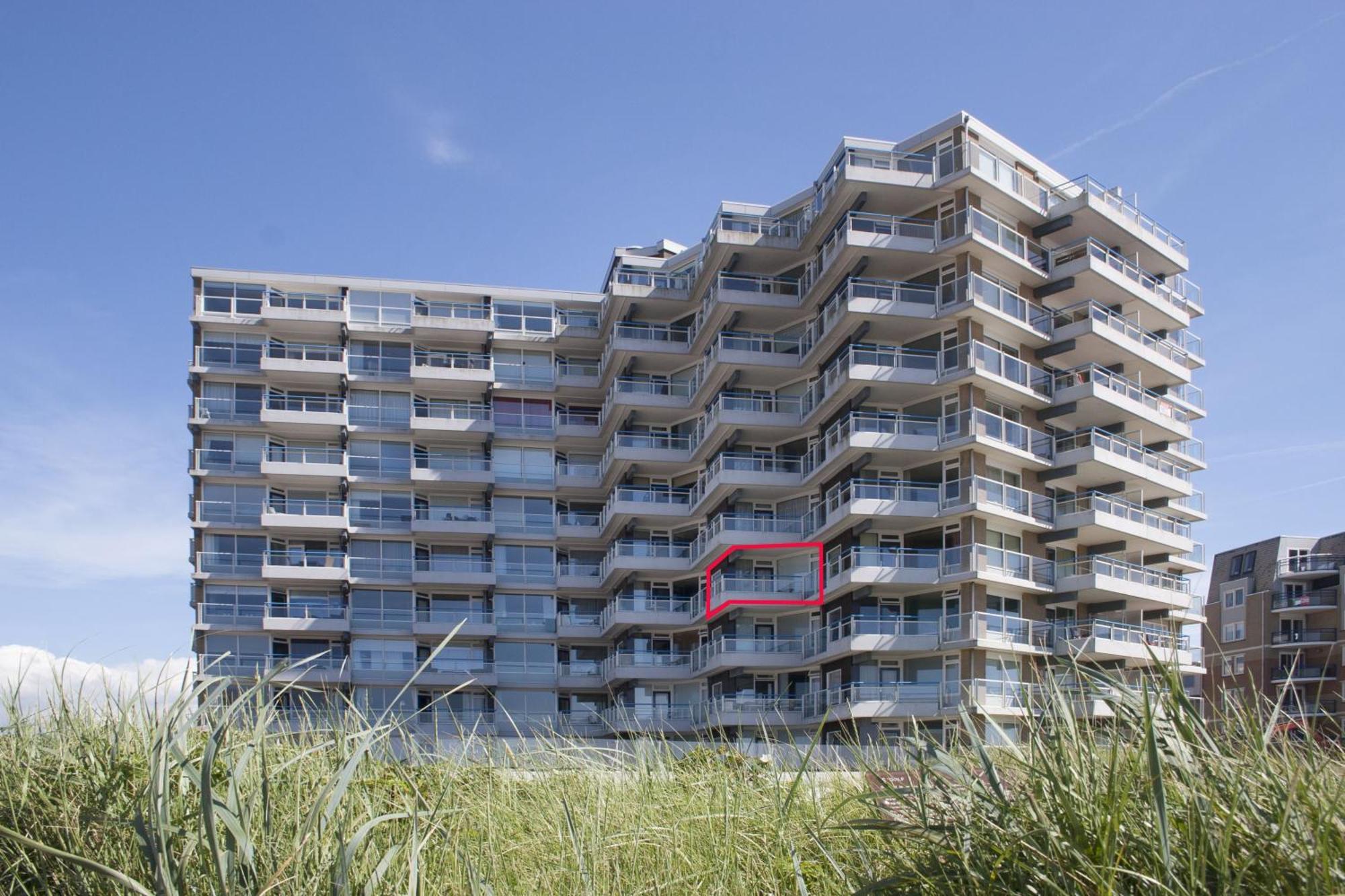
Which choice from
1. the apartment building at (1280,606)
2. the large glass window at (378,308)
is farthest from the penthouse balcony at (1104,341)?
the apartment building at (1280,606)

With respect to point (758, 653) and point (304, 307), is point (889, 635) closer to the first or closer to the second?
point (758, 653)

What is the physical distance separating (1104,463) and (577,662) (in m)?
24.3

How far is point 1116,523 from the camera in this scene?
3688 centimetres

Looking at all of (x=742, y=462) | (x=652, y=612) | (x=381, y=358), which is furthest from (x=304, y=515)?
(x=742, y=462)

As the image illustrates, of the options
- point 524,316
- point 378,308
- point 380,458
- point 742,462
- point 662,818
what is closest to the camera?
point 662,818

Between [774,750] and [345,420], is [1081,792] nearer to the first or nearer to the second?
[774,750]

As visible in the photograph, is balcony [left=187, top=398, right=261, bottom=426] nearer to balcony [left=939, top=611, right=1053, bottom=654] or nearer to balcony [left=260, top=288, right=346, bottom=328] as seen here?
balcony [left=260, top=288, right=346, bottom=328]

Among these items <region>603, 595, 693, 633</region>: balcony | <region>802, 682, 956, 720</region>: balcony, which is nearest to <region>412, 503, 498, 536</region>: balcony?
<region>603, 595, 693, 633</region>: balcony

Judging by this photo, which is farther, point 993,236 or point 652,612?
point 652,612

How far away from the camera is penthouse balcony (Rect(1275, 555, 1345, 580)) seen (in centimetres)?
6850

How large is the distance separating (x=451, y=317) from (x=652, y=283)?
10.1m

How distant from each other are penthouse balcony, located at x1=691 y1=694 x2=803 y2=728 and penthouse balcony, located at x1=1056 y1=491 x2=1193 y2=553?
10905 millimetres

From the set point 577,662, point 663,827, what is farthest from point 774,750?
point 577,662

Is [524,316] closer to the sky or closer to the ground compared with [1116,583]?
closer to the sky
